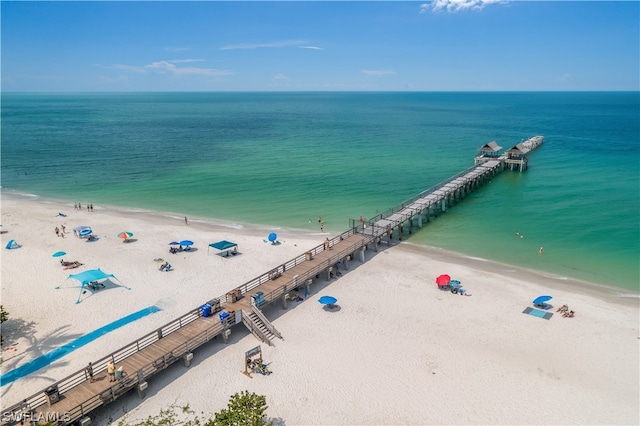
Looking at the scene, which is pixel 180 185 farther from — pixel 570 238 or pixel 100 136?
pixel 100 136

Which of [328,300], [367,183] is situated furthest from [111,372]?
[367,183]

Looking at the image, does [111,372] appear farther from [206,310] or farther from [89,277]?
[89,277]

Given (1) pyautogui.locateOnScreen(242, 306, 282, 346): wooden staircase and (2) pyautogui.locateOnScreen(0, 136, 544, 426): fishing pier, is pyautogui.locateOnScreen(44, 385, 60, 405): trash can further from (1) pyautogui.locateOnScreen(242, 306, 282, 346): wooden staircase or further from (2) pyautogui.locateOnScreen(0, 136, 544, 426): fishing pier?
(1) pyautogui.locateOnScreen(242, 306, 282, 346): wooden staircase

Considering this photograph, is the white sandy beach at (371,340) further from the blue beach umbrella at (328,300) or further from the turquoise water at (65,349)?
the blue beach umbrella at (328,300)

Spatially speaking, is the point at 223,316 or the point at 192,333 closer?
the point at 192,333

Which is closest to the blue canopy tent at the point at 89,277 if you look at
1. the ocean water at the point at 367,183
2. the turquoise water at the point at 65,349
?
the turquoise water at the point at 65,349

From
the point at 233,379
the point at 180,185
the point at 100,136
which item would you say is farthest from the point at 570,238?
the point at 100,136

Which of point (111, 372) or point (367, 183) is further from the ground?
point (367, 183)
